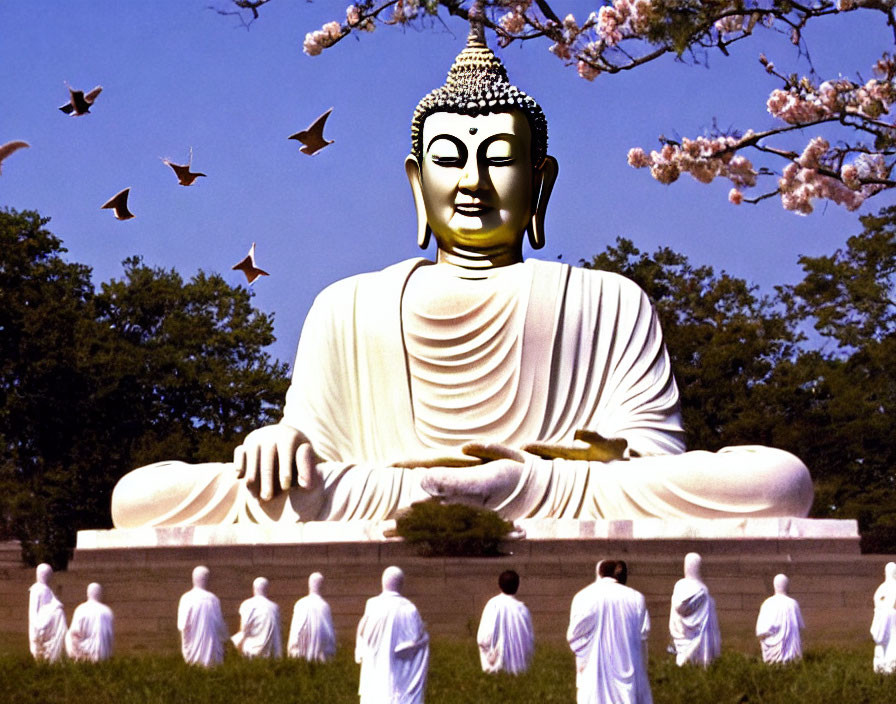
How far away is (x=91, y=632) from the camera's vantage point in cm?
1289

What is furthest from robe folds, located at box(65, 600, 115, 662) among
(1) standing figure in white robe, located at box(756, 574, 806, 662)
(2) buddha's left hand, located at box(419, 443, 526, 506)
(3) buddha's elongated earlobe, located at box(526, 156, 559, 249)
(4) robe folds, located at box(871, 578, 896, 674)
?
(3) buddha's elongated earlobe, located at box(526, 156, 559, 249)

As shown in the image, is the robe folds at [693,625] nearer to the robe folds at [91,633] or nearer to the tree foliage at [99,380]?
the robe folds at [91,633]

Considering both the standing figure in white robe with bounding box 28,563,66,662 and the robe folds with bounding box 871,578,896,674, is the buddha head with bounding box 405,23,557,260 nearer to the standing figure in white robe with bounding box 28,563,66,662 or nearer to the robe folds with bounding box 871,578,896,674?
the standing figure in white robe with bounding box 28,563,66,662

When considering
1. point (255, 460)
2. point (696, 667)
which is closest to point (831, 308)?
point (255, 460)

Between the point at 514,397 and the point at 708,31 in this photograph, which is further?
the point at 514,397

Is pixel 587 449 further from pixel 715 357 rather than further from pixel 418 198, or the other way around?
pixel 715 357

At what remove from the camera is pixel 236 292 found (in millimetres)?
31109

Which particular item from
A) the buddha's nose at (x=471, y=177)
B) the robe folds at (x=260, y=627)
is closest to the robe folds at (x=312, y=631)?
the robe folds at (x=260, y=627)

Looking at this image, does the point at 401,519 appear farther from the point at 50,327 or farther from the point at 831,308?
the point at 831,308

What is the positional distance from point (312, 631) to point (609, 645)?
3.53 m

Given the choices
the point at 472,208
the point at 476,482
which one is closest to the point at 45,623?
the point at 476,482

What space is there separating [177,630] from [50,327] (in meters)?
13.5

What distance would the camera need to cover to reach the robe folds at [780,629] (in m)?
12.1

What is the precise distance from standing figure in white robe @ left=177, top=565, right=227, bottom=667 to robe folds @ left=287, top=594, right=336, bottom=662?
1.54ft
